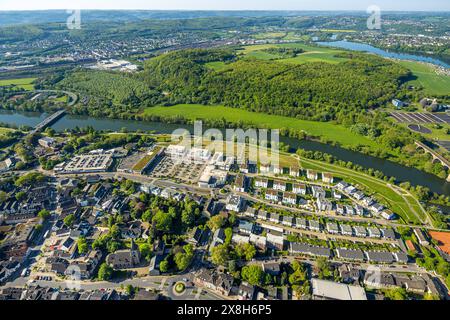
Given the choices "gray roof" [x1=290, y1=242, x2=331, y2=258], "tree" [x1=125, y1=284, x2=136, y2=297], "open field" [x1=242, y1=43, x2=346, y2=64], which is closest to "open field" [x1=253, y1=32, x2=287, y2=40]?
"open field" [x1=242, y1=43, x2=346, y2=64]

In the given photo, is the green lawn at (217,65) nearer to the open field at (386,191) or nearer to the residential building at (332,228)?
the open field at (386,191)

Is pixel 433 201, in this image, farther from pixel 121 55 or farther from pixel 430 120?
pixel 121 55

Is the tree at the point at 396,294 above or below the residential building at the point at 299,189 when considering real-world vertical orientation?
below

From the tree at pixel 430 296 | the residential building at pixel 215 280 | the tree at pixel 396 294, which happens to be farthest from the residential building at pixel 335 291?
the residential building at pixel 215 280

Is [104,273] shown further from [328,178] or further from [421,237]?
[421,237]

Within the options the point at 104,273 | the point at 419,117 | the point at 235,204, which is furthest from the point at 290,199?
the point at 419,117

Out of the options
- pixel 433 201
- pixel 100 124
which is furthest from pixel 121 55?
pixel 433 201
